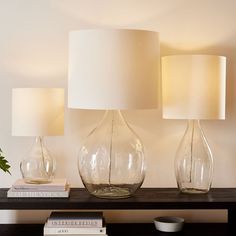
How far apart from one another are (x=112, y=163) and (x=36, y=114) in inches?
14.8

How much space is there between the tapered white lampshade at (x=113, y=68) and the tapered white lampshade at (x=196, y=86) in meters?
0.16

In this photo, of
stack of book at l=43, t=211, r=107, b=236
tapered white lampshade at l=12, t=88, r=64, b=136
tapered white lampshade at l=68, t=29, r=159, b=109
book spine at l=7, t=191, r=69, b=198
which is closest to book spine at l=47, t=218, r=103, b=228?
stack of book at l=43, t=211, r=107, b=236

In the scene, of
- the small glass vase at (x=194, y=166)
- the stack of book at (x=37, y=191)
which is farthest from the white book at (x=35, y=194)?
the small glass vase at (x=194, y=166)

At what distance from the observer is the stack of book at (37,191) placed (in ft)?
Result: 6.79

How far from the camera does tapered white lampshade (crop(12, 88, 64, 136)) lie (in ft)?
6.73

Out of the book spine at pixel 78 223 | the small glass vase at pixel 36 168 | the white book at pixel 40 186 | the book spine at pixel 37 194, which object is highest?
the small glass vase at pixel 36 168

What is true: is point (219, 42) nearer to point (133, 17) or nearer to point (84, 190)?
point (133, 17)

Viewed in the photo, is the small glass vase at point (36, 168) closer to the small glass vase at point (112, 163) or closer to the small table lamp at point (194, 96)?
the small glass vase at point (112, 163)

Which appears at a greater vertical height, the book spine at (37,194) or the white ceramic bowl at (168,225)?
the book spine at (37,194)

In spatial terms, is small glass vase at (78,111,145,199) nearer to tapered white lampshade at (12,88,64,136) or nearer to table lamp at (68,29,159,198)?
table lamp at (68,29,159,198)

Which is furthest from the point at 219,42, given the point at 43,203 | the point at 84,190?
the point at 43,203

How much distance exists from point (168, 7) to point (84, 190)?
941 millimetres

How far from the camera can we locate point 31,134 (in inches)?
81.2

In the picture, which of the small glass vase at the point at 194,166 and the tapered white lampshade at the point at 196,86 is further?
the small glass vase at the point at 194,166
